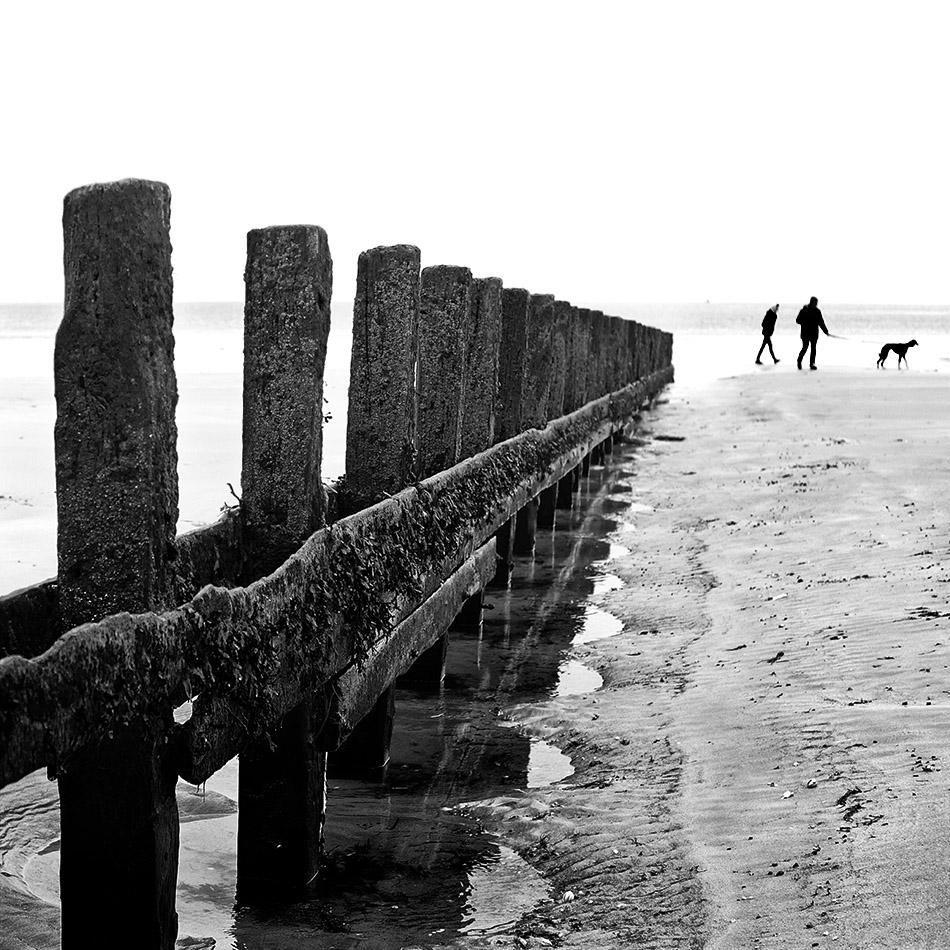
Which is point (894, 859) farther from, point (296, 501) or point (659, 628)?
point (659, 628)

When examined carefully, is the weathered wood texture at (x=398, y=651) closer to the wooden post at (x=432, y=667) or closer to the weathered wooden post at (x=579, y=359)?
the wooden post at (x=432, y=667)

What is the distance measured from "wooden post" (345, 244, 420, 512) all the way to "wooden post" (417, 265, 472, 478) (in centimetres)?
108

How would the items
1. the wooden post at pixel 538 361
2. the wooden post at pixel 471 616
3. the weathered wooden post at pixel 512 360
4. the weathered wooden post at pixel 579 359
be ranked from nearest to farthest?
the wooden post at pixel 471 616
the weathered wooden post at pixel 512 360
the wooden post at pixel 538 361
the weathered wooden post at pixel 579 359

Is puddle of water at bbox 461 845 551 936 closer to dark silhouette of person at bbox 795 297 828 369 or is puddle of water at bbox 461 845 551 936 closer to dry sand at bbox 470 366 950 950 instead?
dry sand at bbox 470 366 950 950

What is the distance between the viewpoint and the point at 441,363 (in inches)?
234

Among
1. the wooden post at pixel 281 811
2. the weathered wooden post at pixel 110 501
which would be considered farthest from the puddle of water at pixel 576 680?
the weathered wooden post at pixel 110 501

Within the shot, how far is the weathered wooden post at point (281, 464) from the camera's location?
3666 mm

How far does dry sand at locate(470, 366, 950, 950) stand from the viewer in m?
3.50

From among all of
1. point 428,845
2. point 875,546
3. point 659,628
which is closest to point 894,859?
point 428,845

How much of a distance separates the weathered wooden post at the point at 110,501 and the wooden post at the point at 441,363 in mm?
3061

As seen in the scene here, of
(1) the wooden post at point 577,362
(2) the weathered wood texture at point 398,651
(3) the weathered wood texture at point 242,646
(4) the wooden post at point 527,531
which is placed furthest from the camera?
(1) the wooden post at point 577,362

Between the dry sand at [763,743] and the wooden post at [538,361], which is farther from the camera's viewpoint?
the wooden post at [538,361]

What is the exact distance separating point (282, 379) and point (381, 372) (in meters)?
1.04

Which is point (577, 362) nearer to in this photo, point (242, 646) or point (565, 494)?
point (565, 494)
